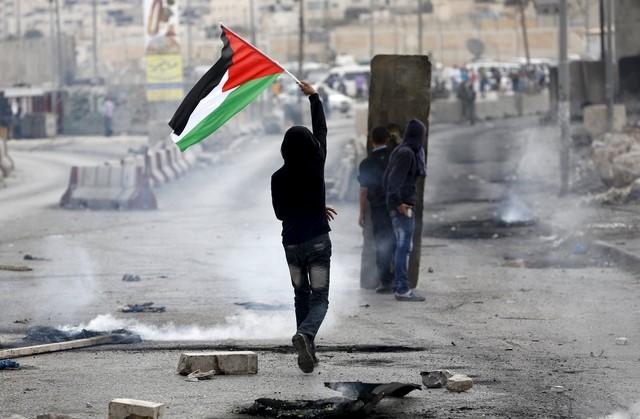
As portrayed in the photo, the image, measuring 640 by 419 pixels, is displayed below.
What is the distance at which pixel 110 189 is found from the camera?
28250 mm

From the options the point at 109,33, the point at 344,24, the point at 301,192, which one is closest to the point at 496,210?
the point at 301,192

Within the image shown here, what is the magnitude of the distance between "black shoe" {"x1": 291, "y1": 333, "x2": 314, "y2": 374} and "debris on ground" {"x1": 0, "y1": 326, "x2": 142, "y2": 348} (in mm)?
2031

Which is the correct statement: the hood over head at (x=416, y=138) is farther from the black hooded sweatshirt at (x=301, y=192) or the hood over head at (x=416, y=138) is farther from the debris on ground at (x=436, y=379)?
the debris on ground at (x=436, y=379)

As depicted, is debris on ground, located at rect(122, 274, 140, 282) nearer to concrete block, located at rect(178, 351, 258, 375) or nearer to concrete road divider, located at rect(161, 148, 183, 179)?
concrete block, located at rect(178, 351, 258, 375)

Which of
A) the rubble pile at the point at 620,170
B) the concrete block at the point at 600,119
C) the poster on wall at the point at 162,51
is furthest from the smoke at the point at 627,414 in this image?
the poster on wall at the point at 162,51

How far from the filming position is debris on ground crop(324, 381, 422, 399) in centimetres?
826

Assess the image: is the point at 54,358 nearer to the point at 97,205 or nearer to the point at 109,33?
the point at 97,205

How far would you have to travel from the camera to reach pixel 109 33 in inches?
7751

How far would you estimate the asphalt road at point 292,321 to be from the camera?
28.3 ft

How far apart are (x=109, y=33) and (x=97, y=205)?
172060 millimetres

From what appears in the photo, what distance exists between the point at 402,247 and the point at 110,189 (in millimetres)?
14882

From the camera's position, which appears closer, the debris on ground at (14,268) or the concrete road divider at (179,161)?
the debris on ground at (14,268)

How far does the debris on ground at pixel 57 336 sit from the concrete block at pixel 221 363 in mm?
1706

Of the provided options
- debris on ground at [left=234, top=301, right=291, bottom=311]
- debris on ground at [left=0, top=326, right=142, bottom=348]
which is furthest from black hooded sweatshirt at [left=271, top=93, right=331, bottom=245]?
debris on ground at [left=234, top=301, right=291, bottom=311]
